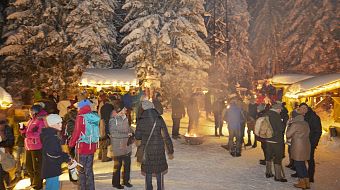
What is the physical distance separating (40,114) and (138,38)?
1990 centimetres

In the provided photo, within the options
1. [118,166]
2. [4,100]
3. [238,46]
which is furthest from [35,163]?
[238,46]

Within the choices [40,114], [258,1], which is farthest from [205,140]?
[258,1]

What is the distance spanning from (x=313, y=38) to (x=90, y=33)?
21.5 metres

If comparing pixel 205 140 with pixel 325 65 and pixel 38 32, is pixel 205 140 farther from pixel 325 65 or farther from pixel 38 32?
pixel 325 65

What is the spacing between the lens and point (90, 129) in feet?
22.9

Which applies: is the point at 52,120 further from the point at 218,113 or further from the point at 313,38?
the point at 313,38

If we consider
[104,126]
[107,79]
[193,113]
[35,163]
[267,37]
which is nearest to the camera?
[35,163]

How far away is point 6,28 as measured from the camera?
30.1 m

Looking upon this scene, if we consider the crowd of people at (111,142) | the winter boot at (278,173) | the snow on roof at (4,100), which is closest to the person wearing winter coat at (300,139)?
the crowd of people at (111,142)

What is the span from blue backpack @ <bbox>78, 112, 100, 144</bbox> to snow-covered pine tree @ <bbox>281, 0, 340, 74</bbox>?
31860mm

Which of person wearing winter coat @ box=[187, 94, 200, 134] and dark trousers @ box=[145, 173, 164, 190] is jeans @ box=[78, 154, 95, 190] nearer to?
A: dark trousers @ box=[145, 173, 164, 190]

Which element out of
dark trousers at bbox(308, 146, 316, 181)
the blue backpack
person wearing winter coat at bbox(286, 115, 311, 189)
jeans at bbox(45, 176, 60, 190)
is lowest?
dark trousers at bbox(308, 146, 316, 181)

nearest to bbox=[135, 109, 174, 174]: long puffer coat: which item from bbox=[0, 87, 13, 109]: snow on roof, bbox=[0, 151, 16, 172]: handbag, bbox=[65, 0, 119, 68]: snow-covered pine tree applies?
bbox=[0, 151, 16, 172]: handbag

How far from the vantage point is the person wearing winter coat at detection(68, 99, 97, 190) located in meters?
6.88
